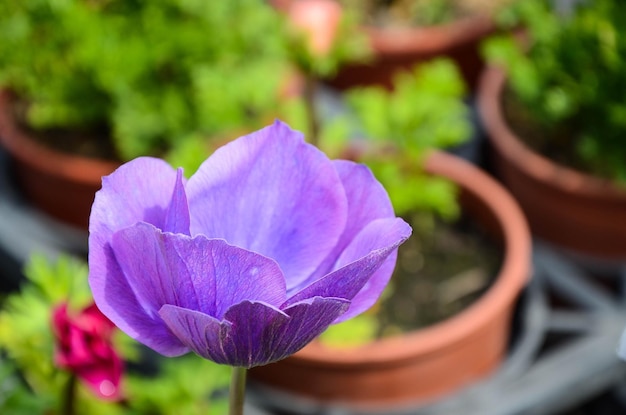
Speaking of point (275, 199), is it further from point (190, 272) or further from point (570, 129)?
point (570, 129)

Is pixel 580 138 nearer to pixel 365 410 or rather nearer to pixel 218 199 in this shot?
pixel 365 410

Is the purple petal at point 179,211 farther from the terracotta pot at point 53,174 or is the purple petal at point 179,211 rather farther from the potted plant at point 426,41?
the potted plant at point 426,41

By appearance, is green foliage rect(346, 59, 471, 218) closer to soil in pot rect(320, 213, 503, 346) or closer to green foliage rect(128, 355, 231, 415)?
soil in pot rect(320, 213, 503, 346)

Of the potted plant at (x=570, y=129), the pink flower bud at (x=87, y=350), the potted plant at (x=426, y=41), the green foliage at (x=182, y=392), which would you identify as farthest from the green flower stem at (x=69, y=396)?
the potted plant at (x=426, y=41)

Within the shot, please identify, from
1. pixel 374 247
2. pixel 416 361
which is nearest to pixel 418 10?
pixel 416 361

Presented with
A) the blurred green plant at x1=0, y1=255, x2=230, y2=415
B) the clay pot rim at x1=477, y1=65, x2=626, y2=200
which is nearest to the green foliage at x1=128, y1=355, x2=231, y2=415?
the blurred green plant at x1=0, y1=255, x2=230, y2=415
